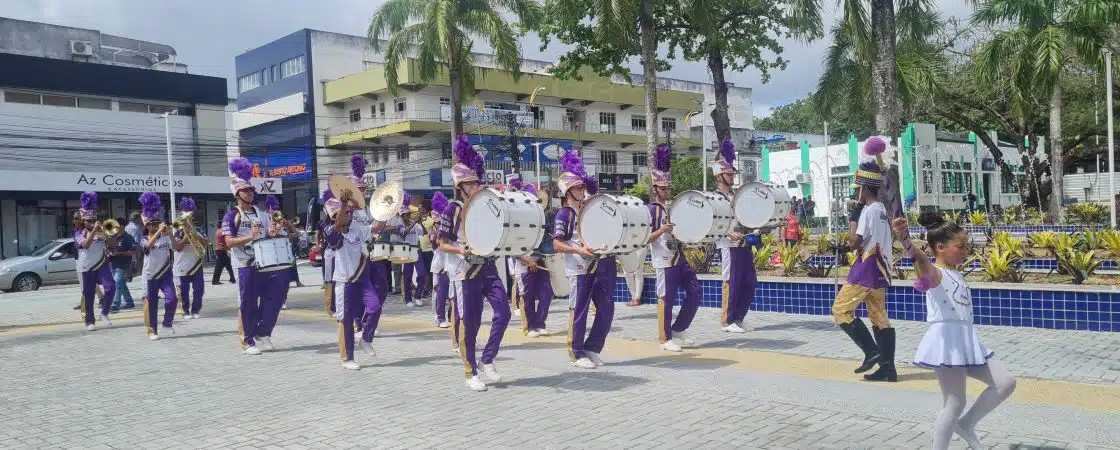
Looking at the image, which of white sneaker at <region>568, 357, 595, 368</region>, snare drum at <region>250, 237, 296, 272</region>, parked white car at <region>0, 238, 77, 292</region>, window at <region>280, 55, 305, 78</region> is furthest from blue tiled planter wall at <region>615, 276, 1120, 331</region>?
window at <region>280, 55, 305, 78</region>

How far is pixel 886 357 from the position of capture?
7191 mm

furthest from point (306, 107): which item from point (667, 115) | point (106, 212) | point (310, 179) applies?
point (667, 115)

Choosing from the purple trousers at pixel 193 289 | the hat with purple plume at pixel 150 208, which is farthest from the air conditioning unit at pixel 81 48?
the hat with purple plume at pixel 150 208

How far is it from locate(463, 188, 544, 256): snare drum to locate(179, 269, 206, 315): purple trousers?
7.58m

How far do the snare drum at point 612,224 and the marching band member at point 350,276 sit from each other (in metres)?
2.41

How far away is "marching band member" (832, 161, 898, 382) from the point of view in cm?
703

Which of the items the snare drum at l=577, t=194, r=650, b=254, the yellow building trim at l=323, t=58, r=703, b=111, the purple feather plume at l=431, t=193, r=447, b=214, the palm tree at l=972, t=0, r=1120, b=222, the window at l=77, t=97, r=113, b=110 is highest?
the yellow building trim at l=323, t=58, r=703, b=111

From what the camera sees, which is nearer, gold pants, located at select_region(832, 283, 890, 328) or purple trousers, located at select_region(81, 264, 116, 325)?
gold pants, located at select_region(832, 283, 890, 328)

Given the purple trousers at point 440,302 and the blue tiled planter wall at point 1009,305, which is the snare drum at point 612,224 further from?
the blue tiled planter wall at point 1009,305

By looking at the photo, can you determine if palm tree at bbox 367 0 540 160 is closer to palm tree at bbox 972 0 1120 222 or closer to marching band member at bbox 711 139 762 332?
palm tree at bbox 972 0 1120 222

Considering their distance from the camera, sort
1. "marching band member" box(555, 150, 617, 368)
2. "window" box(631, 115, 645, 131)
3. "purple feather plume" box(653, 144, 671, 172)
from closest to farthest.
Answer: "marching band member" box(555, 150, 617, 368), "purple feather plume" box(653, 144, 671, 172), "window" box(631, 115, 645, 131)

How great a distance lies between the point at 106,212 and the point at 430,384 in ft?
108

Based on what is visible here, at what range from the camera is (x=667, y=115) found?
197 feet

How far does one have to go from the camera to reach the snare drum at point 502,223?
6.96m
